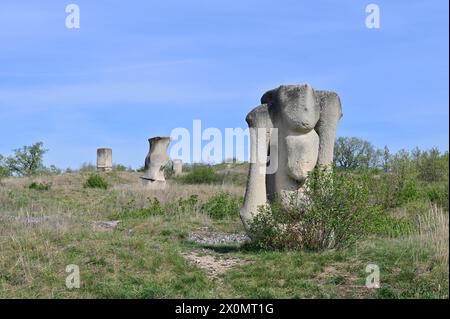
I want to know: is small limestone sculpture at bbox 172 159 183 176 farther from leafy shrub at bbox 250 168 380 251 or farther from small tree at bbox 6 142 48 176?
leafy shrub at bbox 250 168 380 251

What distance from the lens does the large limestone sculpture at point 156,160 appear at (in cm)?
3021

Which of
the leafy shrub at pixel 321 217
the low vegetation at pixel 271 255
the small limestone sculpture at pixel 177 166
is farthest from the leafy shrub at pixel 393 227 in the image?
the small limestone sculpture at pixel 177 166

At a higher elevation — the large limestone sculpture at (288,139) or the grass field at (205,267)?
the large limestone sculpture at (288,139)

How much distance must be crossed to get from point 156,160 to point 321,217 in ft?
71.1

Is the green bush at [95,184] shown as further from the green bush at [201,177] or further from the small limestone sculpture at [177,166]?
the small limestone sculpture at [177,166]

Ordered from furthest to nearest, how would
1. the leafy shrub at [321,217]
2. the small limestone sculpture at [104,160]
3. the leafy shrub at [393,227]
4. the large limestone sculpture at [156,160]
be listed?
the small limestone sculpture at [104,160], the large limestone sculpture at [156,160], the leafy shrub at [393,227], the leafy shrub at [321,217]

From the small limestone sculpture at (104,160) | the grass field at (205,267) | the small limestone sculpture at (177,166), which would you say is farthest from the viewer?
the small limestone sculpture at (177,166)

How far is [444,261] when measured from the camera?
7.24 m

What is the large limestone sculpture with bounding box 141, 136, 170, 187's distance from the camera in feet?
99.1

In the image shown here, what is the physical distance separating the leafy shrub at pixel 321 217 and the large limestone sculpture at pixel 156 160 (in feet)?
67.5

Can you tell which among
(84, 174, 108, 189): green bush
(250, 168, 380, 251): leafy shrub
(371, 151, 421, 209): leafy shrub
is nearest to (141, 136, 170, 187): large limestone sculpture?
(84, 174, 108, 189): green bush
